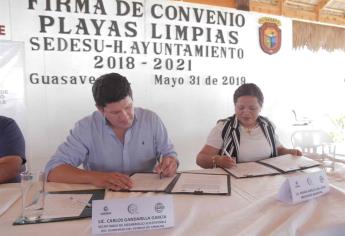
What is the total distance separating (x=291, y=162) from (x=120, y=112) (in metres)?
1.03

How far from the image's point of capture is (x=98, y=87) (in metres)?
1.55

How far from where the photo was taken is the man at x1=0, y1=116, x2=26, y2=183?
66.9 inches

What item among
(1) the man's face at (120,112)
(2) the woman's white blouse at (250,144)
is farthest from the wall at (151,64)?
(1) the man's face at (120,112)

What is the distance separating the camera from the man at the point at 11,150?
1.70 m

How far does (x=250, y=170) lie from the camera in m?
1.67

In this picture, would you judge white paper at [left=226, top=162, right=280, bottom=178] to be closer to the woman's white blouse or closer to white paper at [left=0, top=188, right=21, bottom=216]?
the woman's white blouse

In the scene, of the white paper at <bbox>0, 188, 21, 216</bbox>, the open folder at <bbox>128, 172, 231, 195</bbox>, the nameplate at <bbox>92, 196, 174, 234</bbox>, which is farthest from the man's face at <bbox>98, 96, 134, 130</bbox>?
the nameplate at <bbox>92, 196, 174, 234</bbox>

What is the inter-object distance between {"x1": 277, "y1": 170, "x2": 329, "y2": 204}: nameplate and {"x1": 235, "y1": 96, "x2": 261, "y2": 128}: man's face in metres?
0.88

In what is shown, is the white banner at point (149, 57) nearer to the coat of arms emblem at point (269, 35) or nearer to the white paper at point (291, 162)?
the coat of arms emblem at point (269, 35)

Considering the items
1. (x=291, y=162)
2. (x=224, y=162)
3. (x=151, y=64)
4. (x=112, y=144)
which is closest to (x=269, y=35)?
(x=151, y=64)

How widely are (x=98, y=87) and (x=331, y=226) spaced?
3.83 ft

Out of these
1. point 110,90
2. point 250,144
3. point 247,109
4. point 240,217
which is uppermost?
point 110,90

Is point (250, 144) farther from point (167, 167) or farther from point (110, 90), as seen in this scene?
point (110, 90)

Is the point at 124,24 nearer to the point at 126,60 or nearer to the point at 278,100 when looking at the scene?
the point at 126,60
